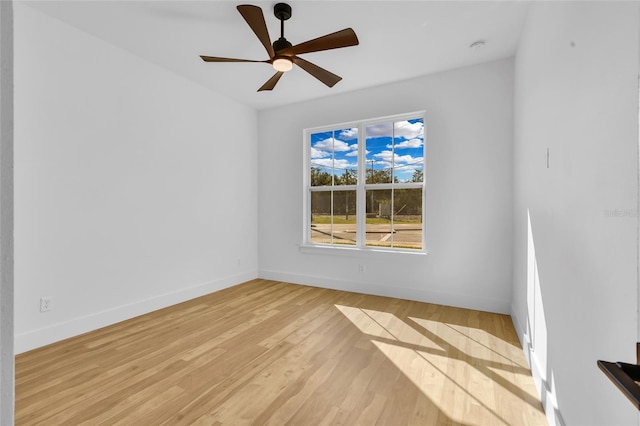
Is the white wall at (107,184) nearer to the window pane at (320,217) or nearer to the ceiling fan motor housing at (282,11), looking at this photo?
the window pane at (320,217)

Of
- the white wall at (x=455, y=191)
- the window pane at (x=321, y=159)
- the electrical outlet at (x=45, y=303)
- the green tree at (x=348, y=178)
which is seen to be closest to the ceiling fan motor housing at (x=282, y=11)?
A: the white wall at (x=455, y=191)

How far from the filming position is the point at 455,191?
12.4 ft

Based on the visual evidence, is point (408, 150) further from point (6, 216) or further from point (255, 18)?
point (6, 216)

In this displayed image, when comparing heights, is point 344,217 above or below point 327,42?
below

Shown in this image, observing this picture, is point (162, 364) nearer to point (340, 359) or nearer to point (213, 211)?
A: point (340, 359)

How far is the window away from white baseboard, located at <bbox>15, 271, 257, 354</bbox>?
5.85 feet

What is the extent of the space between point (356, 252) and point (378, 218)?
0.58 meters

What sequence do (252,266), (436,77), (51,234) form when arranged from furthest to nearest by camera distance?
(252,266) < (436,77) < (51,234)

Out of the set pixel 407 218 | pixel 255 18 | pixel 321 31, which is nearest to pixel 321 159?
pixel 407 218

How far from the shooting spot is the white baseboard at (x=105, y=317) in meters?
2.62

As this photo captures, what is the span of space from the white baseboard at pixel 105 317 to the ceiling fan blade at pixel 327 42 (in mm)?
3085

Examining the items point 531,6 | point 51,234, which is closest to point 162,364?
point 51,234

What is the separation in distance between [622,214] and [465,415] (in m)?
1.42

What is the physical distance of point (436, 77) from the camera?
3.86 m
